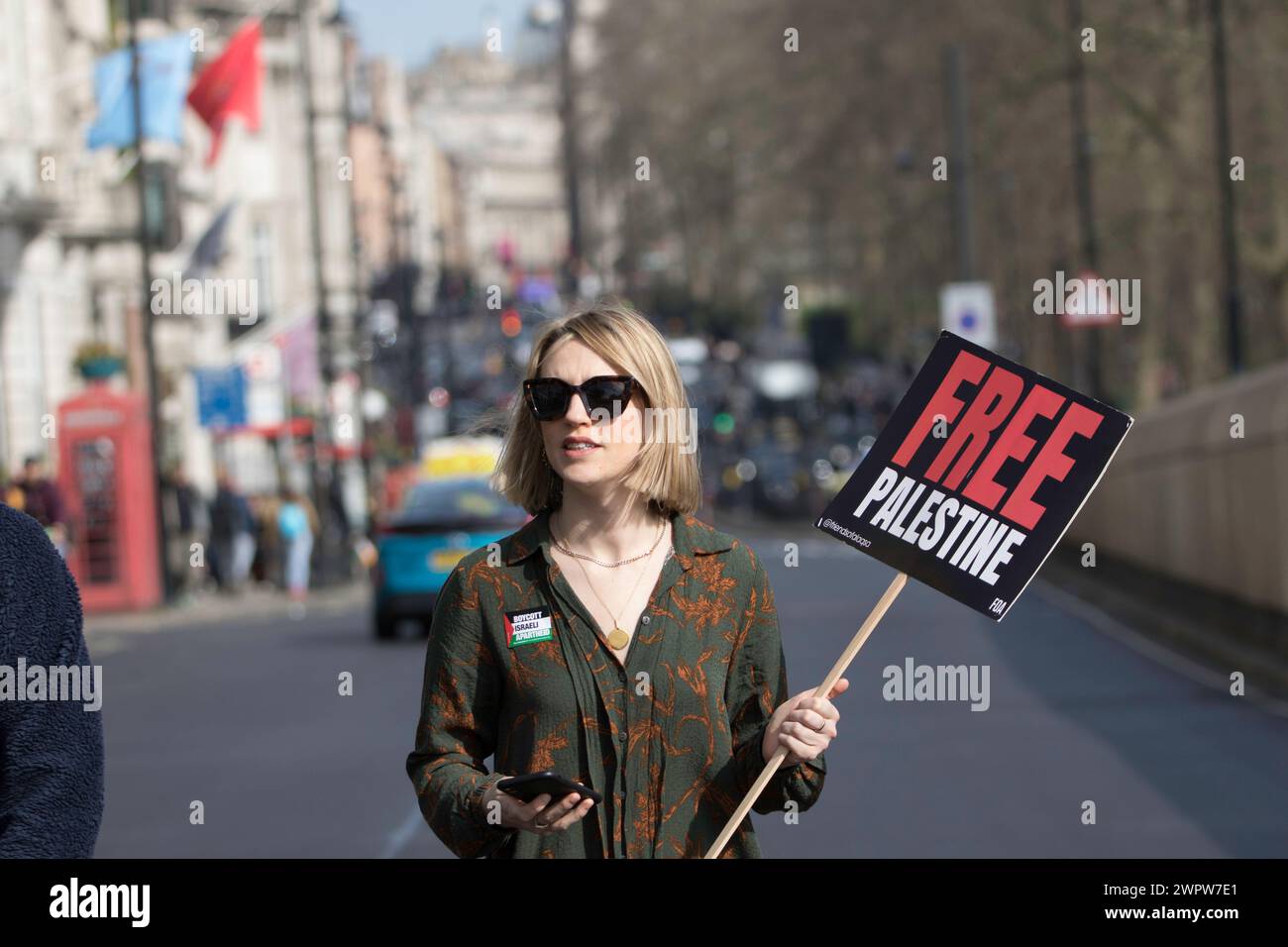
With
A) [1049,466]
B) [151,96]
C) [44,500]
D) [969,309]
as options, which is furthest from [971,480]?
[151,96]

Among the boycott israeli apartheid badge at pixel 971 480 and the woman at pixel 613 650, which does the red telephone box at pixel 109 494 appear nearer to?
the woman at pixel 613 650

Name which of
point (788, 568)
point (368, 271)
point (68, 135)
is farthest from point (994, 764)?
point (368, 271)

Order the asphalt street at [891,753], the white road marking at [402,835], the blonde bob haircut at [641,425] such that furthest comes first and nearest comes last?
the asphalt street at [891,753] → the white road marking at [402,835] → the blonde bob haircut at [641,425]

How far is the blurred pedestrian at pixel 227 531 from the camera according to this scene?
118 ft

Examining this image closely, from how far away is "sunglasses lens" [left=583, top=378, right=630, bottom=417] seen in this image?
12.4ft

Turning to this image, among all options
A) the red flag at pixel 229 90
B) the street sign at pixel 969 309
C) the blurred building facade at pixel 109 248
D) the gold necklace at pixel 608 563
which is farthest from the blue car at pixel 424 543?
the gold necklace at pixel 608 563

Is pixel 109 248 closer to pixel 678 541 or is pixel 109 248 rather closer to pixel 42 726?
pixel 678 541

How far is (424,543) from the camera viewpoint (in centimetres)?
2416

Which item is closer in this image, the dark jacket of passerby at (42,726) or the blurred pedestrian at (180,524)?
the dark jacket of passerby at (42,726)

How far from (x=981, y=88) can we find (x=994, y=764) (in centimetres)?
3254

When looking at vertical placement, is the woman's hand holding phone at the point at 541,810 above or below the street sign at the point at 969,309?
below

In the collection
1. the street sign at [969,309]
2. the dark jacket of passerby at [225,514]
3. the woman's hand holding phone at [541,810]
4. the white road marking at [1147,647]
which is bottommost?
the white road marking at [1147,647]

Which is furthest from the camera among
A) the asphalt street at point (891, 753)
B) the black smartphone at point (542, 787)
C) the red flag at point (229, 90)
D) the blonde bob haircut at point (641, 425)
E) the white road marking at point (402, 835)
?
the red flag at point (229, 90)

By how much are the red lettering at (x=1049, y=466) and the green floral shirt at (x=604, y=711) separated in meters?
0.46
